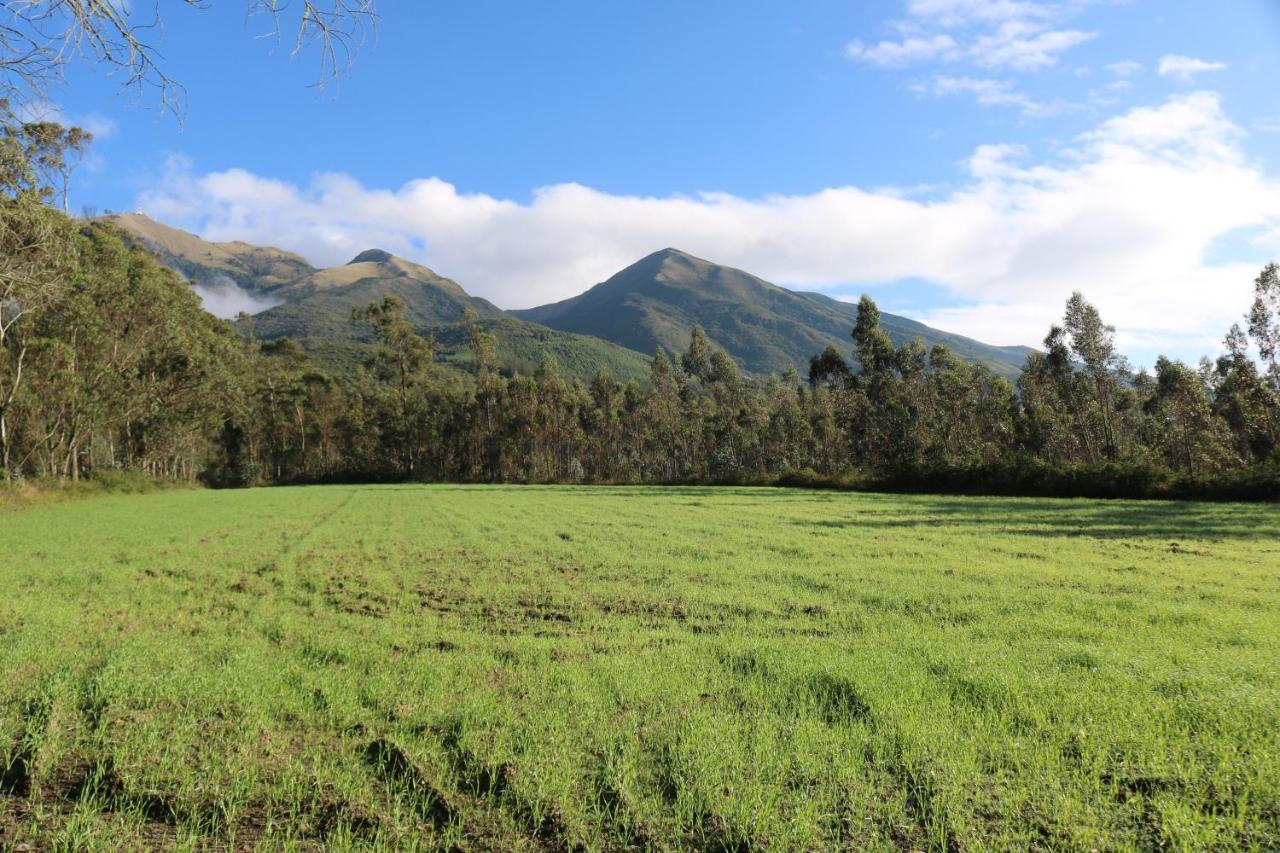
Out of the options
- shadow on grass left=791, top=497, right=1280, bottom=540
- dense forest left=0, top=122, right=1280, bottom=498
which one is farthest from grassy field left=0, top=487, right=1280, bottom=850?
dense forest left=0, top=122, right=1280, bottom=498

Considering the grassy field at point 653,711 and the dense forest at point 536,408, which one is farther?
the dense forest at point 536,408

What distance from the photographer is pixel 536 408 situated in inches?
3312

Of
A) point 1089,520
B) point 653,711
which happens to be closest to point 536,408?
point 1089,520

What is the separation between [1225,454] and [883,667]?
57.7 metres

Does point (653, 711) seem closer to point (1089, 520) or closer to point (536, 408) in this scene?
point (1089, 520)

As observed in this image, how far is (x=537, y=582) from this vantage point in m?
11.3

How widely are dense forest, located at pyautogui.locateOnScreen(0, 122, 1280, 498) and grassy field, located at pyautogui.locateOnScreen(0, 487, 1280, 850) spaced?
9.67 m

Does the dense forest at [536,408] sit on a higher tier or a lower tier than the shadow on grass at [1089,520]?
higher

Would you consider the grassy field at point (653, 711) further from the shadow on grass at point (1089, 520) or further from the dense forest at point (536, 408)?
the dense forest at point (536, 408)

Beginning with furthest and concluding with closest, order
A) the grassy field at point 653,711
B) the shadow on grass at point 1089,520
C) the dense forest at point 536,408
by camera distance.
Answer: the dense forest at point 536,408 < the shadow on grass at point 1089,520 < the grassy field at point 653,711

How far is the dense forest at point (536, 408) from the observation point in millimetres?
35594

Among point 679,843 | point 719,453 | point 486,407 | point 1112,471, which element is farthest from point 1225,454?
point 486,407

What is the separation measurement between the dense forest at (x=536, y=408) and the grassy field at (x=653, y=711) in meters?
9.67

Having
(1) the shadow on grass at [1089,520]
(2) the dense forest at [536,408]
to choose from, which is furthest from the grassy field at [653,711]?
(2) the dense forest at [536,408]
